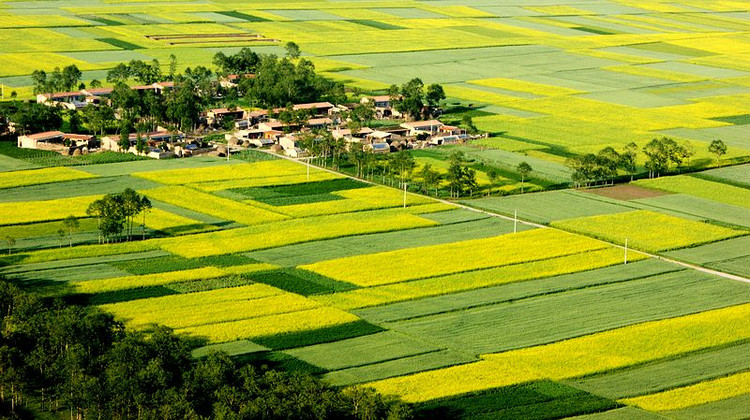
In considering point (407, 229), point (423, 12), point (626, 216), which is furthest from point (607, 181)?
point (423, 12)

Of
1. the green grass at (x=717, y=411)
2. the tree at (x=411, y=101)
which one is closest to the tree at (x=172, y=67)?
the tree at (x=411, y=101)

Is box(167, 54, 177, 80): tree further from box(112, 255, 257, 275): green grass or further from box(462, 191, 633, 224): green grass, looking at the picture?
box(112, 255, 257, 275): green grass

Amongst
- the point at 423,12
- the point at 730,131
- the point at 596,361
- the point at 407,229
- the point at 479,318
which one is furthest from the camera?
the point at 423,12

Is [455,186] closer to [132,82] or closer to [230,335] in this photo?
[230,335]

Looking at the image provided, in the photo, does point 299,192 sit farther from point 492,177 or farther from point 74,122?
point 74,122

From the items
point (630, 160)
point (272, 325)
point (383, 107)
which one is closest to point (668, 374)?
point (272, 325)

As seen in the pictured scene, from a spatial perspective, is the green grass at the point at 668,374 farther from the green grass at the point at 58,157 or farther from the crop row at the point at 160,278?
the green grass at the point at 58,157
